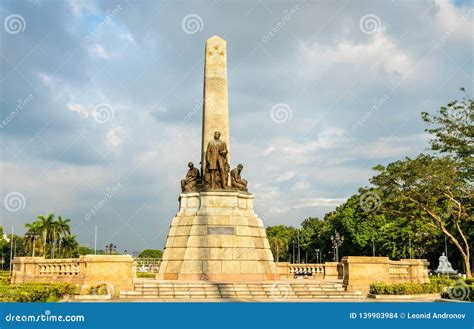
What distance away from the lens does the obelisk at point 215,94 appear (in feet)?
82.2

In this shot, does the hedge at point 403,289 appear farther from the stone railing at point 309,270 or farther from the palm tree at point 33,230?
the palm tree at point 33,230

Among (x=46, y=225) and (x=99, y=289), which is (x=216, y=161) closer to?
(x=99, y=289)

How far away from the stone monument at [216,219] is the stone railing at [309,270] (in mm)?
4897

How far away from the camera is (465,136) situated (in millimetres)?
29125

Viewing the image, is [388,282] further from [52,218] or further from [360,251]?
[52,218]

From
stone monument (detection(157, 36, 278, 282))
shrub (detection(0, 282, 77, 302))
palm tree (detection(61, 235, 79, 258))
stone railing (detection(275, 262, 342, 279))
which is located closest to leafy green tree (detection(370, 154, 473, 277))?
stone railing (detection(275, 262, 342, 279))

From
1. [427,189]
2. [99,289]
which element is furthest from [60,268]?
[427,189]

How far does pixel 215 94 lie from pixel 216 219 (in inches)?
251

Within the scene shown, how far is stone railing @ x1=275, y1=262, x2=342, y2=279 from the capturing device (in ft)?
91.4

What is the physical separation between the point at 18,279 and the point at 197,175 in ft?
29.4

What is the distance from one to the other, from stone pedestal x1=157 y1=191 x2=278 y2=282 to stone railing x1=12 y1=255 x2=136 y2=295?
3.04m

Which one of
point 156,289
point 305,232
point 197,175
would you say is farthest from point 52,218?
point 156,289

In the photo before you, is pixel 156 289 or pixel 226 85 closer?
pixel 156 289

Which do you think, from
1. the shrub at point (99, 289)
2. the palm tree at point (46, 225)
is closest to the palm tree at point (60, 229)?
the palm tree at point (46, 225)
